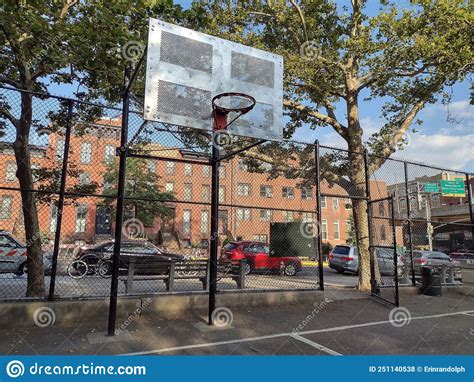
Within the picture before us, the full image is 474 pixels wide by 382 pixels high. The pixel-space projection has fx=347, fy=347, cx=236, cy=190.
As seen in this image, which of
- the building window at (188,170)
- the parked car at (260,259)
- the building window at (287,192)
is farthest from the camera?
the building window at (287,192)

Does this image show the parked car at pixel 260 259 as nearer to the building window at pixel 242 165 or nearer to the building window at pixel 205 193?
the building window at pixel 242 165

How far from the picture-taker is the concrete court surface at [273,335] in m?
5.18

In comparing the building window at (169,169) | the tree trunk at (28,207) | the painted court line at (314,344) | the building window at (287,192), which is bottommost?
the painted court line at (314,344)

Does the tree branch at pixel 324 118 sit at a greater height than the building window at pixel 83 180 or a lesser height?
greater

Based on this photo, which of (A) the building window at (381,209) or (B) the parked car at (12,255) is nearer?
(A) the building window at (381,209)

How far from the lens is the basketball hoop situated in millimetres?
6309

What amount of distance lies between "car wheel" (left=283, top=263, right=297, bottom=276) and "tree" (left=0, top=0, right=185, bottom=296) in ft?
39.4

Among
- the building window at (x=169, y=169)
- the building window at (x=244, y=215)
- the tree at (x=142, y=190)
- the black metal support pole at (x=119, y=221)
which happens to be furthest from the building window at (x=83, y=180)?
the building window at (x=244, y=215)

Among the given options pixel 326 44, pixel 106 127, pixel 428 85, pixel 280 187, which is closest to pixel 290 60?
pixel 326 44

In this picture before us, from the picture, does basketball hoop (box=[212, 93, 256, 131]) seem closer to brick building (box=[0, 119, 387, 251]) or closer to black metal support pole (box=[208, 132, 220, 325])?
black metal support pole (box=[208, 132, 220, 325])

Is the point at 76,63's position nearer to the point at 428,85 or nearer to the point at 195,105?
the point at 195,105

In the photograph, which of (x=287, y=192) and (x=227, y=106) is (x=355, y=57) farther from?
(x=287, y=192)

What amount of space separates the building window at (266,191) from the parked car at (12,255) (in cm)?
2425

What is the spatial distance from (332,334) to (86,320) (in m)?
4.46
